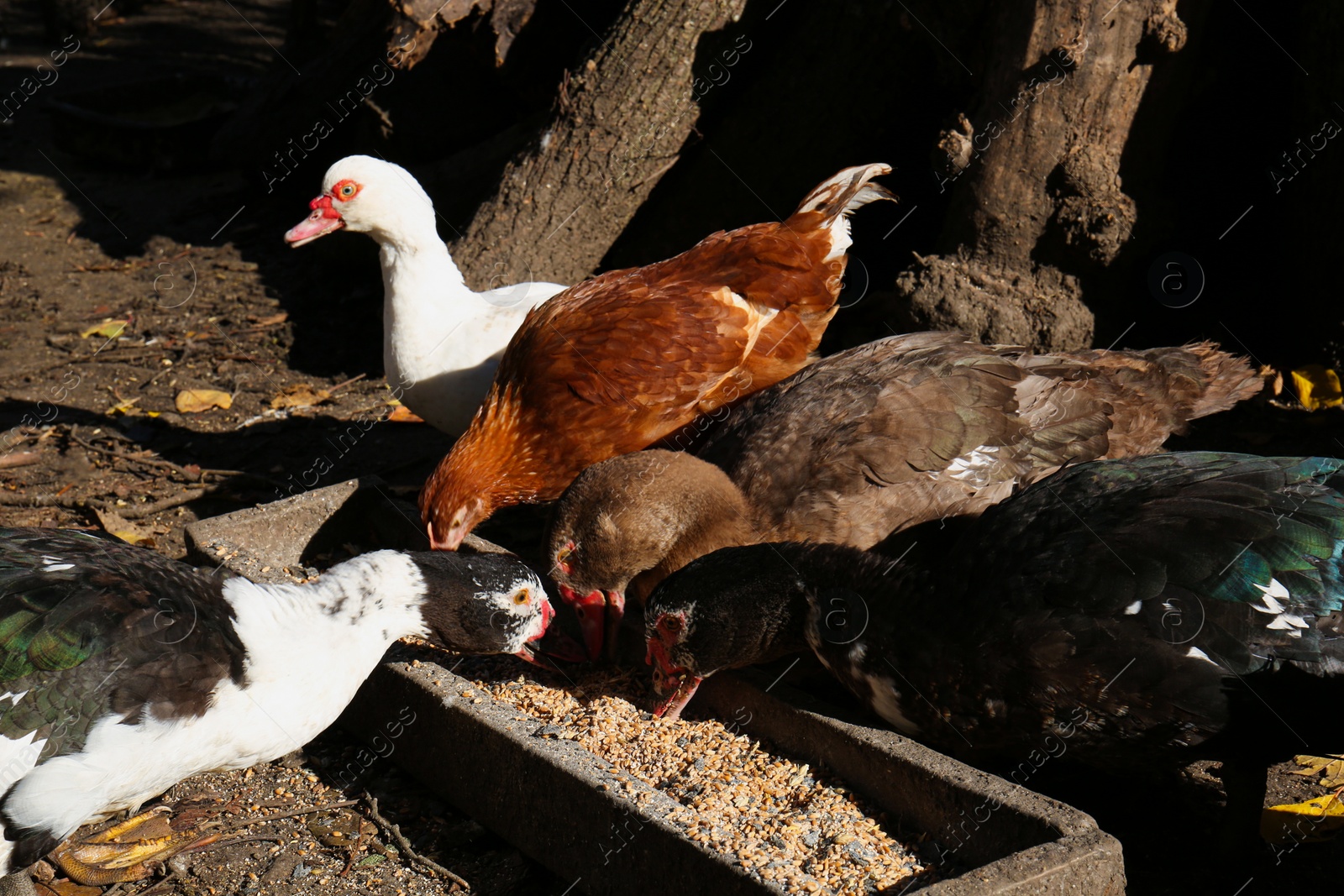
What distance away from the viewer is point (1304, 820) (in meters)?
3.04

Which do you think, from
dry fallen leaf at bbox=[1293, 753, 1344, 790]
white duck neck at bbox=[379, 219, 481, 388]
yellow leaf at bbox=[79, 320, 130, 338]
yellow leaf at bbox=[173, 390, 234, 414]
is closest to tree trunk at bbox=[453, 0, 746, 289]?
white duck neck at bbox=[379, 219, 481, 388]

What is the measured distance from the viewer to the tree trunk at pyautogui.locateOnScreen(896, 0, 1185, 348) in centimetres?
451

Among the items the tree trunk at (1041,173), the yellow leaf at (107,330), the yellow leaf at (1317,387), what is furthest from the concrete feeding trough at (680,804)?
the yellow leaf at (107,330)

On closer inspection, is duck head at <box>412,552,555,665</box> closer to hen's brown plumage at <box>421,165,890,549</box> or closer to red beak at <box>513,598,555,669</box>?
red beak at <box>513,598,555,669</box>

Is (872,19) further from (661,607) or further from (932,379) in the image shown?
(661,607)

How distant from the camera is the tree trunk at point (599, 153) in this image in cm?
545

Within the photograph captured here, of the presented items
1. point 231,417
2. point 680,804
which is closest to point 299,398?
Result: point 231,417

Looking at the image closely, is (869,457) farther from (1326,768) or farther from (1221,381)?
(1326,768)

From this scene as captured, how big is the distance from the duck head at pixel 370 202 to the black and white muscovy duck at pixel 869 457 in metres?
1.63

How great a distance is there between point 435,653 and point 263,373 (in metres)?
3.20

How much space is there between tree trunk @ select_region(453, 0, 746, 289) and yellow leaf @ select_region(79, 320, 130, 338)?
2346 millimetres

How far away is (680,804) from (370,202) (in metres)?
2.90

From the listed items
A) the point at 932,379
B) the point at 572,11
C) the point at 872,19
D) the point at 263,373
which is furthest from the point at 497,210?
the point at 932,379

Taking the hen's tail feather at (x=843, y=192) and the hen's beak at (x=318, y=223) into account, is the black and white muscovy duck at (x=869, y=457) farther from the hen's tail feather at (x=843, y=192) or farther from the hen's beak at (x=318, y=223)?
the hen's beak at (x=318, y=223)
